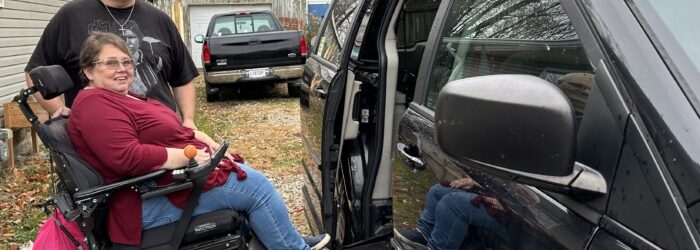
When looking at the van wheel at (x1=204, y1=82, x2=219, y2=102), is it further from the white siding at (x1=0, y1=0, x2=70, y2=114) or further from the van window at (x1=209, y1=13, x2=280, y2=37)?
the white siding at (x1=0, y1=0, x2=70, y2=114)

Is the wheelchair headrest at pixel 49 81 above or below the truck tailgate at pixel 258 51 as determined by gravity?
above

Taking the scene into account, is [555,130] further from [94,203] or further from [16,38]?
[16,38]

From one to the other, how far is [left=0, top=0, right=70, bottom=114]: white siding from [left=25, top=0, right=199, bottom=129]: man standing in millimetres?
4451

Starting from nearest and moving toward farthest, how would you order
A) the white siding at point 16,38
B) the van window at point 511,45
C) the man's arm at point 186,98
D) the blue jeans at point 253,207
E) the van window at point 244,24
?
1. the van window at point 511,45
2. the blue jeans at point 253,207
3. the man's arm at point 186,98
4. the white siding at point 16,38
5. the van window at point 244,24

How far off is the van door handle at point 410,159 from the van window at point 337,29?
1.02 m

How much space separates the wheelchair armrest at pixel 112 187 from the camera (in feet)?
7.80

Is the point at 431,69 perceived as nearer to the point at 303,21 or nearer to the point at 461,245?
the point at 461,245

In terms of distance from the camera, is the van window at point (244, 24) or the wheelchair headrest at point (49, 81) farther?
the van window at point (244, 24)

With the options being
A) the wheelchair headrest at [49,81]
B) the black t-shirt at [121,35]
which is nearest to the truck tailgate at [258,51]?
the black t-shirt at [121,35]

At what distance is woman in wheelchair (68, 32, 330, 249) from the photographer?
7.99 ft

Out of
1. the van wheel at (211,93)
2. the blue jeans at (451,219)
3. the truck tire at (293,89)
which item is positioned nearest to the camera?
the blue jeans at (451,219)

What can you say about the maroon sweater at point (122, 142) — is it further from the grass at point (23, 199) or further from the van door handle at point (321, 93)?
the grass at point (23, 199)

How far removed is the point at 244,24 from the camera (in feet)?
42.0

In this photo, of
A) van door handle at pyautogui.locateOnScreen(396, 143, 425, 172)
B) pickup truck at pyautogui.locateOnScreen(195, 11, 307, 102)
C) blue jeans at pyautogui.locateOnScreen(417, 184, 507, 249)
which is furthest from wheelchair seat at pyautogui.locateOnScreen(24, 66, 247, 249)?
pickup truck at pyautogui.locateOnScreen(195, 11, 307, 102)
